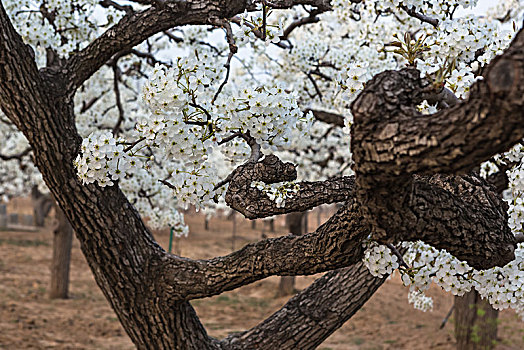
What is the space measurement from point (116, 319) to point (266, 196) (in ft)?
23.6

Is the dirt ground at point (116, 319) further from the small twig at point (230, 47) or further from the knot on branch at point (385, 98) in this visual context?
the knot on branch at point (385, 98)

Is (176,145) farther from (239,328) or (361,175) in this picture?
(239,328)

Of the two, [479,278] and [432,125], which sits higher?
[432,125]

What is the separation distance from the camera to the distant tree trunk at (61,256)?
346 inches

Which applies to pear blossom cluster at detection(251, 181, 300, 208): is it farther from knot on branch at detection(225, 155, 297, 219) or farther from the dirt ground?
the dirt ground

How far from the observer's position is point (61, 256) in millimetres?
8961

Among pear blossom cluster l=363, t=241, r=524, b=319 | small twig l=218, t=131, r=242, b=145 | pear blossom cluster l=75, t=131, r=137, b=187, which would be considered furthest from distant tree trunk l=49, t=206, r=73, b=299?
pear blossom cluster l=363, t=241, r=524, b=319

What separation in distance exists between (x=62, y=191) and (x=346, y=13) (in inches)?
127

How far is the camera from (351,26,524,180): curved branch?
110 centimetres

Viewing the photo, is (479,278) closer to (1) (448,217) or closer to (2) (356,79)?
(1) (448,217)

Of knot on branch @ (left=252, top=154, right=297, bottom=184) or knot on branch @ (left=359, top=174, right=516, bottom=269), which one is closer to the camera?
knot on branch @ (left=359, top=174, right=516, bottom=269)

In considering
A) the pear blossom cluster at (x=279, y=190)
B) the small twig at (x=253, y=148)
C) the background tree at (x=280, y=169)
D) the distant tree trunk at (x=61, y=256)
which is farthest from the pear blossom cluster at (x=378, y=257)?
the distant tree trunk at (x=61, y=256)

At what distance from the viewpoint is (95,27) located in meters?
4.00

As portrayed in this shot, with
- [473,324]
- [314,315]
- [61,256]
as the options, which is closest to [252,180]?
[314,315]
